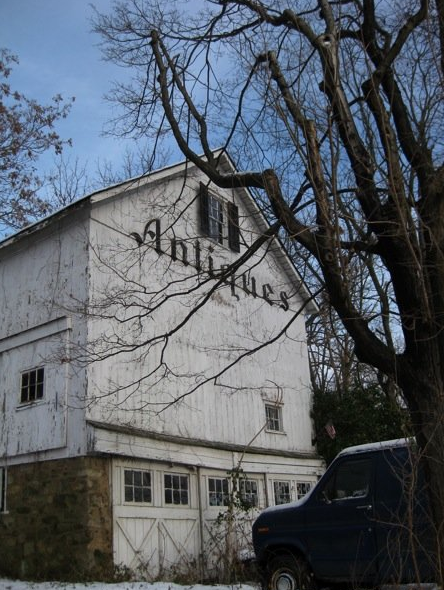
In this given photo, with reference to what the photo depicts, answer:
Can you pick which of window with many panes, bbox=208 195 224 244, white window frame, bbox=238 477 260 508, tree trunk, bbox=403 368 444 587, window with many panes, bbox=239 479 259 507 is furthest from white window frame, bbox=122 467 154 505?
tree trunk, bbox=403 368 444 587

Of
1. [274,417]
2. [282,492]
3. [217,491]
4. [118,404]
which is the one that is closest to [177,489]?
[217,491]

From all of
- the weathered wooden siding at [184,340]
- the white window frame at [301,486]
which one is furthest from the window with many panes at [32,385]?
the white window frame at [301,486]

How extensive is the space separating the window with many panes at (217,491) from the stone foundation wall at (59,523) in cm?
326

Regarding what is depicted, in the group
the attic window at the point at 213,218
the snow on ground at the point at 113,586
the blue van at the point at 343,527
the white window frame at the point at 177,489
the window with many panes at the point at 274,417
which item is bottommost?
the snow on ground at the point at 113,586

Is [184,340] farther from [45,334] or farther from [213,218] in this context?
[213,218]

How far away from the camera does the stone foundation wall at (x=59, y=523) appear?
37.4 ft

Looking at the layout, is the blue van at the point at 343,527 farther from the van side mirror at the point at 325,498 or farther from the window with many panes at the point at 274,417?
the window with many panes at the point at 274,417

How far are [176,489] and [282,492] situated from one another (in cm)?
424

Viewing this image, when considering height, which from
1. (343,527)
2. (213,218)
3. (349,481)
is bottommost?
(343,527)

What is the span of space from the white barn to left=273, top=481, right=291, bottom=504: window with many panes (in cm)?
9

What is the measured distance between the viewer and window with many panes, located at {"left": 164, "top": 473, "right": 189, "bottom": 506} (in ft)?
43.9

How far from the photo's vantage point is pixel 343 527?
8.75 m

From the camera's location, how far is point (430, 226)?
761cm

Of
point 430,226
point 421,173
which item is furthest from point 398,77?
point 430,226
